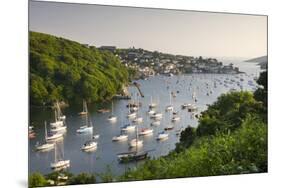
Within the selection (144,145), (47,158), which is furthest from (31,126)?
(144,145)

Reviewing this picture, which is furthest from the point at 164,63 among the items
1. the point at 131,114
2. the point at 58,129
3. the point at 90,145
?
the point at 58,129

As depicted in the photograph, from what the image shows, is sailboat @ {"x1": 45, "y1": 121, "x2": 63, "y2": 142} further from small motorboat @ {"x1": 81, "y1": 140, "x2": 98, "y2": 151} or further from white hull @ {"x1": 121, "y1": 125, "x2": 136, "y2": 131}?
white hull @ {"x1": 121, "y1": 125, "x2": 136, "y2": 131}

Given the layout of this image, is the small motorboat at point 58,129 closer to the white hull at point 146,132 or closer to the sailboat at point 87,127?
the sailboat at point 87,127

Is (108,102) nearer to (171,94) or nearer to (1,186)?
(171,94)

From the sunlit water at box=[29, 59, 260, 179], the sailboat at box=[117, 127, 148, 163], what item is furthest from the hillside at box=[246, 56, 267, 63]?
the sailboat at box=[117, 127, 148, 163]

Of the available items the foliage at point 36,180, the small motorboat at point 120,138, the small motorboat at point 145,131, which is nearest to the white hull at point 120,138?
the small motorboat at point 120,138

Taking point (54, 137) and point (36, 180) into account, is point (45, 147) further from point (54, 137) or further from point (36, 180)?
point (36, 180)
